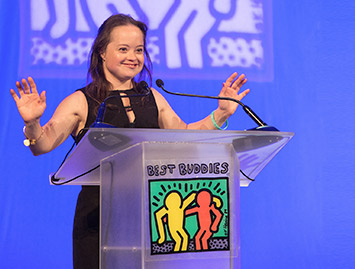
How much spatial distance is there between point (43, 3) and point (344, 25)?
5.91 ft

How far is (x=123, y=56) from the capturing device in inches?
83.0

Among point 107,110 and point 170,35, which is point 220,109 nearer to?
point 107,110

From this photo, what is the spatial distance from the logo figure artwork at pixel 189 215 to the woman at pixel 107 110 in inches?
15.9

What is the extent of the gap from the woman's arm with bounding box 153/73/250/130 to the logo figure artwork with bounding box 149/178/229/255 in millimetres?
669

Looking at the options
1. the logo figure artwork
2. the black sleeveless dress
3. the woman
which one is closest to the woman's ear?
the woman

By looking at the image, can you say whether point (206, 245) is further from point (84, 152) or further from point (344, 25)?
point (344, 25)

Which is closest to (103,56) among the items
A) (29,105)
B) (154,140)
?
(29,105)

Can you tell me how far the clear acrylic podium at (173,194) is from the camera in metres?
1.21

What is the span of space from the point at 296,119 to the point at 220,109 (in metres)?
1.26

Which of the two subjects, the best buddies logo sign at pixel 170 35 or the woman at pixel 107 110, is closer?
the woman at pixel 107 110

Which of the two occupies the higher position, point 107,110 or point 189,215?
point 107,110

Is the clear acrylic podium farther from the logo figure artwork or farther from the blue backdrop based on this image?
the blue backdrop

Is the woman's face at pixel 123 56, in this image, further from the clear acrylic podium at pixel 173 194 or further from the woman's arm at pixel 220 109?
the clear acrylic podium at pixel 173 194

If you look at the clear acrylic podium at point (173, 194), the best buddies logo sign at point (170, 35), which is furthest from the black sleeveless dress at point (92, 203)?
the best buddies logo sign at point (170, 35)
